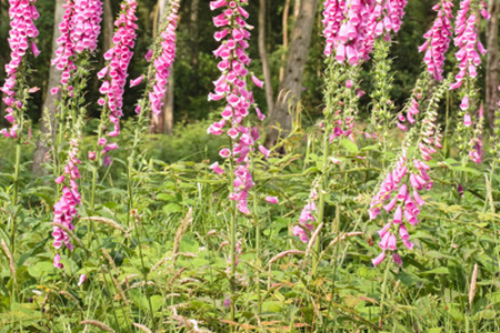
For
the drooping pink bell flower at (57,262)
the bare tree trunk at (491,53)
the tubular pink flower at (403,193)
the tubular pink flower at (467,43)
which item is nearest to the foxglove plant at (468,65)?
the tubular pink flower at (467,43)

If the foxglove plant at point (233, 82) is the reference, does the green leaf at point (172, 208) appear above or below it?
below

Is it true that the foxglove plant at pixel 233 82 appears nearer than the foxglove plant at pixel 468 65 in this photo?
Yes

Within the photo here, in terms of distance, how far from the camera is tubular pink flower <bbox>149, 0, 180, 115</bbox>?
415 centimetres

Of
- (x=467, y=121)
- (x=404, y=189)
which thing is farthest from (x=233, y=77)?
(x=467, y=121)

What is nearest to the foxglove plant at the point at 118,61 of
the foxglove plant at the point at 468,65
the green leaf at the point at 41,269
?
the green leaf at the point at 41,269

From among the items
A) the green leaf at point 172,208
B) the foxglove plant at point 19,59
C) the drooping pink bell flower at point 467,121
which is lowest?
the green leaf at point 172,208

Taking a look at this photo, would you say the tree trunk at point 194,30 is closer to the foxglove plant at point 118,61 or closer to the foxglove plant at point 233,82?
the foxglove plant at point 118,61

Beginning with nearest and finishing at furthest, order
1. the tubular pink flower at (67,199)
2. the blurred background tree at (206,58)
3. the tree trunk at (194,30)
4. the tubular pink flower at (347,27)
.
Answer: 1. the tubular pink flower at (347,27)
2. the tubular pink flower at (67,199)
3. the blurred background tree at (206,58)
4. the tree trunk at (194,30)

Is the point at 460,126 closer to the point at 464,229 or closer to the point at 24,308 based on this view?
the point at 464,229

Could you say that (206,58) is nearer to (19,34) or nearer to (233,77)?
(19,34)

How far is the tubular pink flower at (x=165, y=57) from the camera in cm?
415

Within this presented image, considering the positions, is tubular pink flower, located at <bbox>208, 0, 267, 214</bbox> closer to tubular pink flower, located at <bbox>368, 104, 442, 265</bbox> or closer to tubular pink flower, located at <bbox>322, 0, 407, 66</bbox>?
tubular pink flower, located at <bbox>322, 0, 407, 66</bbox>

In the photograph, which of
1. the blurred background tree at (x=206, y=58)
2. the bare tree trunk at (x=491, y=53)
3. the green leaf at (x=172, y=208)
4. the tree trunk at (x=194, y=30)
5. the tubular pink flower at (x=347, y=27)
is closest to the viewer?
the tubular pink flower at (x=347, y=27)

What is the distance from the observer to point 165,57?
4309 mm
